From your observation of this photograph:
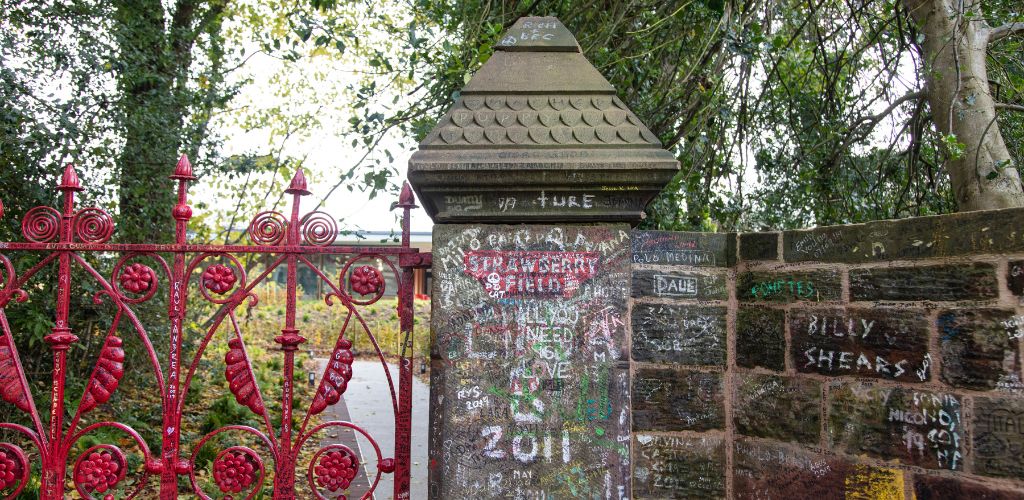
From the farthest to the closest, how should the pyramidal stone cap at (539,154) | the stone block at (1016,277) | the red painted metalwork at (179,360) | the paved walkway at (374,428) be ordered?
the paved walkway at (374,428), the red painted metalwork at (179,360), the pyramidal stone cap at (539,154), the stone block at (1016,277)

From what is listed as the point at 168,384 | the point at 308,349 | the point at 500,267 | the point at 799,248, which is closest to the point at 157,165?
the point at 168,384

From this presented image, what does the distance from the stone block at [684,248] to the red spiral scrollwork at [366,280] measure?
3.27 ft

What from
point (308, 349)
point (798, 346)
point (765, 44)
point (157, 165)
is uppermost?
point (765, 44)

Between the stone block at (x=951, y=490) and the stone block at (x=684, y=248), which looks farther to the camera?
the stone block at (x=684, y=248)

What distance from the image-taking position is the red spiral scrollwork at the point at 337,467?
2.63 metres

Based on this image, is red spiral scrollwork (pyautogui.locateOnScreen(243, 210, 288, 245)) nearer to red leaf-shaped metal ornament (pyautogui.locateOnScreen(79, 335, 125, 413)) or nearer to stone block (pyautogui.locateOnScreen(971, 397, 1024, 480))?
red leaf-shaped metal ornament (pyautogui.locateOnScreen(79, 335, 125, 413))

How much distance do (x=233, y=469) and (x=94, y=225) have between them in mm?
1021

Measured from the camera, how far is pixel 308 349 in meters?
13.6

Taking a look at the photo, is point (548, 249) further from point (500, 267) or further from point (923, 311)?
point (923, 311)

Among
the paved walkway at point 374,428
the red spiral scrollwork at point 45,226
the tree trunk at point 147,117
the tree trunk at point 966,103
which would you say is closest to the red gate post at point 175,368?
the red spiral scrollwork at point 45,226

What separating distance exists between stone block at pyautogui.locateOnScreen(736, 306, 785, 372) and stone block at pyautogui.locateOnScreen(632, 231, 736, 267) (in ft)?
0.75

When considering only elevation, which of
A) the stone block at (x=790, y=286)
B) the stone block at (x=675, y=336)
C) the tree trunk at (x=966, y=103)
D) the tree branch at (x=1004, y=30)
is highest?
the tree branch at (x=1004, y=30)

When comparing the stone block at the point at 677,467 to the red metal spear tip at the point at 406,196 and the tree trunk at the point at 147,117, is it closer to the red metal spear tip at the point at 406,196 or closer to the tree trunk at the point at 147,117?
the red metal spear tip at the point at 406,196

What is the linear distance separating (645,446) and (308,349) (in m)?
11.6
